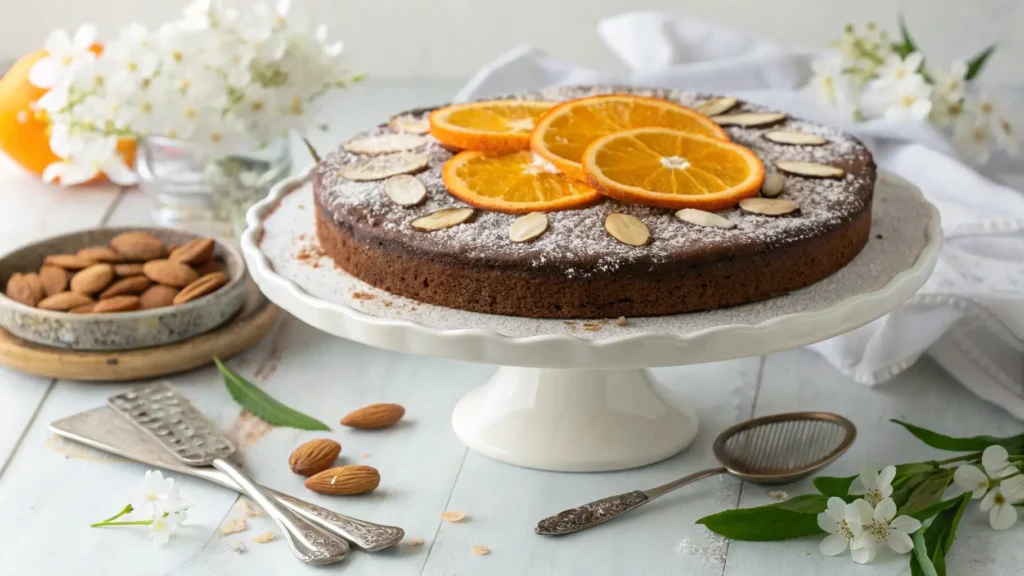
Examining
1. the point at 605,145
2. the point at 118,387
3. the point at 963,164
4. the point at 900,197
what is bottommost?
the point at 118,387

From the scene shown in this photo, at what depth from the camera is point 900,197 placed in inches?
84.7

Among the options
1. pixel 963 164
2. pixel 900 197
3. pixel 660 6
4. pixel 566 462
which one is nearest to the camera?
pixel 566 462

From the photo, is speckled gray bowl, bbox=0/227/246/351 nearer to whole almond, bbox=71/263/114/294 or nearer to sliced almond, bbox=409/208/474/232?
whole almond, bbox=71/263/114/294

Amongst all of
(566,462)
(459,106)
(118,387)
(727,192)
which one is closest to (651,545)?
(566,462)

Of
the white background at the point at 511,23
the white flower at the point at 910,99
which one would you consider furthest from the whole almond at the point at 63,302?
the white background at the point at 511,23

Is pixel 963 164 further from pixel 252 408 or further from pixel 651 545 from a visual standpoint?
pixel 252 408

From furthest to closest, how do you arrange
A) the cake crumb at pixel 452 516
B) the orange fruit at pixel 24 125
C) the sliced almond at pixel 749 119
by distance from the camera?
1. the orange fruit at pixel 24 125
2. the sliced almond at pixel 749 119
3. the cake crumb at pixel 452 516

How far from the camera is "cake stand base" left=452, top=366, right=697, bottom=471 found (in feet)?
6.59

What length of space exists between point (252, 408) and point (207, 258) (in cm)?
41

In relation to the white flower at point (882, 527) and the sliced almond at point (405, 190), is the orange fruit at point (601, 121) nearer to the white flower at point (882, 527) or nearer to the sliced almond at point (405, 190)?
the sliced almond at point (405, 190)

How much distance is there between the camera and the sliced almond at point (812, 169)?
198cm

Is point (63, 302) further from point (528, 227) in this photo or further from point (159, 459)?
point (528, 227)

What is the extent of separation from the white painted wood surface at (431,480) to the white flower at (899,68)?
740 millimetres

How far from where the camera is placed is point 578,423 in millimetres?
2033
